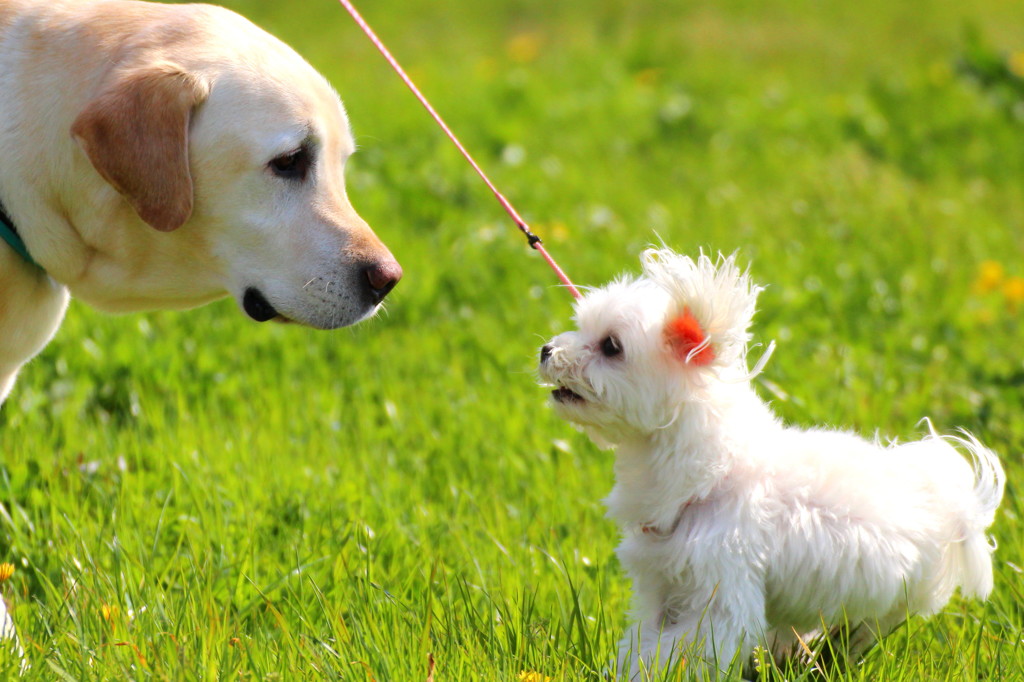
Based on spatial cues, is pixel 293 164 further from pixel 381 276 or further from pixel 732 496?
pixel 732 496

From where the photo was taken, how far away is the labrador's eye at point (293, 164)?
10.4 feet

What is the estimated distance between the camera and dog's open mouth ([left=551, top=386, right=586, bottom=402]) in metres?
2.98

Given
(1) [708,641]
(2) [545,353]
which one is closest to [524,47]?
(2) [545,353]

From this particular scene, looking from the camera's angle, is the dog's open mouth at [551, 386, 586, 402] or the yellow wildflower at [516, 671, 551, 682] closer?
the yellow wildflower at [516, 671, 551, 682]

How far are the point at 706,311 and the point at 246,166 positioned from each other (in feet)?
4.12

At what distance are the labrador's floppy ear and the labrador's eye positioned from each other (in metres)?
0.25

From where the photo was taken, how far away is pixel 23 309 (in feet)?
10.2

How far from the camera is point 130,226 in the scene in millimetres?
3133

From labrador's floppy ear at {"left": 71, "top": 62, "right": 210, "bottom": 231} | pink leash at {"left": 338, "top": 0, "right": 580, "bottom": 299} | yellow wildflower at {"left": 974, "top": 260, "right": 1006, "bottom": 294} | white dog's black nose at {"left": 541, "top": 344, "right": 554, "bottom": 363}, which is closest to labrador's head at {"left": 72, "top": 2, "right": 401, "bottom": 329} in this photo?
labrador's floppy ear at {"left": 71, "top": 62, "right": 210, "bottom": 231}

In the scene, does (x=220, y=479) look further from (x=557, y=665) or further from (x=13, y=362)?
(x=557, y=665)

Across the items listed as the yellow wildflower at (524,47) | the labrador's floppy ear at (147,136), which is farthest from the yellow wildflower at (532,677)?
the yellow wildflower at (524,47)

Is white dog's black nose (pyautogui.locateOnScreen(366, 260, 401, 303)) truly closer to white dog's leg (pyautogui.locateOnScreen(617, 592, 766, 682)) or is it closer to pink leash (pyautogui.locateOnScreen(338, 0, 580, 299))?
pink leash (pyautogui.locateOnScreen(338, 0, 580, 299))

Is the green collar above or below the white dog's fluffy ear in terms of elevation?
below

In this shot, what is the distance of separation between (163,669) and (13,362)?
108cm
